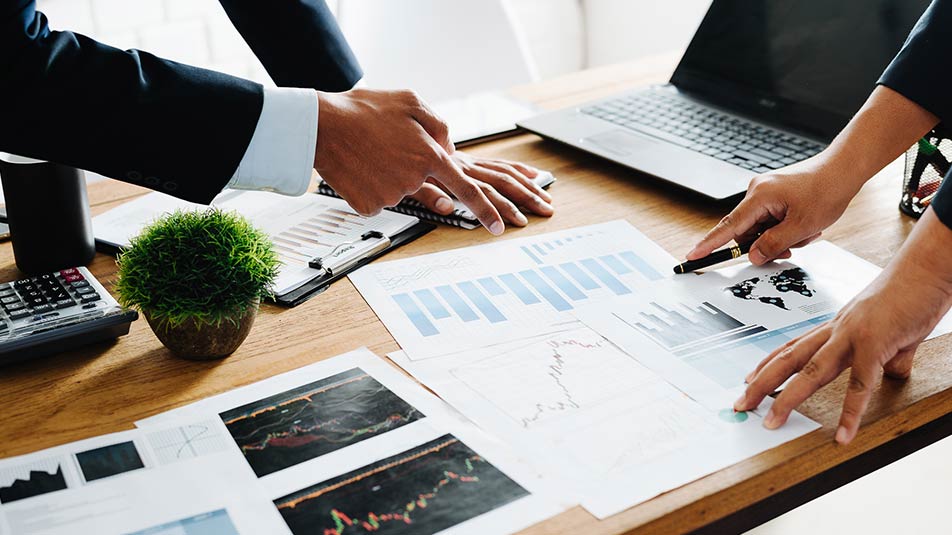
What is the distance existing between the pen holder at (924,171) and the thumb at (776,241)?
213 mm

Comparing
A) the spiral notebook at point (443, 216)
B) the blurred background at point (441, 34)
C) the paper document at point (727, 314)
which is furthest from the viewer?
the blurred background at point (441, 34)

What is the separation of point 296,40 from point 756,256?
718 mm

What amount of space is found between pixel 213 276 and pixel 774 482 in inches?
19.9

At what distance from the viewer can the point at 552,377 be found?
833 mm

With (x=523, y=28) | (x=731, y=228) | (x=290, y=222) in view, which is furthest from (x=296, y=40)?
(x=523, y=28)

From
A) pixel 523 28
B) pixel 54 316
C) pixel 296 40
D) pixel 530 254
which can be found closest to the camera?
pixel 54 316

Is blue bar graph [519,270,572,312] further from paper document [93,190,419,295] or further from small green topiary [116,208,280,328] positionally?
small green topiary [116,208,280,328]

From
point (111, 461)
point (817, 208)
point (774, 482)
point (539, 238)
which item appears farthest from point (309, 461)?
point (817, 208)

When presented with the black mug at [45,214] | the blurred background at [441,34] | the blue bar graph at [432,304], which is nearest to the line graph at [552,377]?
the blue bar graph at [432,304]

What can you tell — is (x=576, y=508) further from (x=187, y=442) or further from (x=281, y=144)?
(x=281, y=144)

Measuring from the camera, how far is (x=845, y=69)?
1337 millimetres

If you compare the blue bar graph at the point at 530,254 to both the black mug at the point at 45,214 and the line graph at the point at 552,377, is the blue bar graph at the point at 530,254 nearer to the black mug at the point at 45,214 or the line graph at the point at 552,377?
the line graph at the point at 552,377

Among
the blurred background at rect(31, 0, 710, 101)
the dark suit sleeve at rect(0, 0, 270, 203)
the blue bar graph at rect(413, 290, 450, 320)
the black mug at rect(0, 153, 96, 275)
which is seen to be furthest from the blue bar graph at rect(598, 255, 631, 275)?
the blurred background at rect(31, 0, 710, 101)

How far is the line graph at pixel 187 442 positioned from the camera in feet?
2.40
